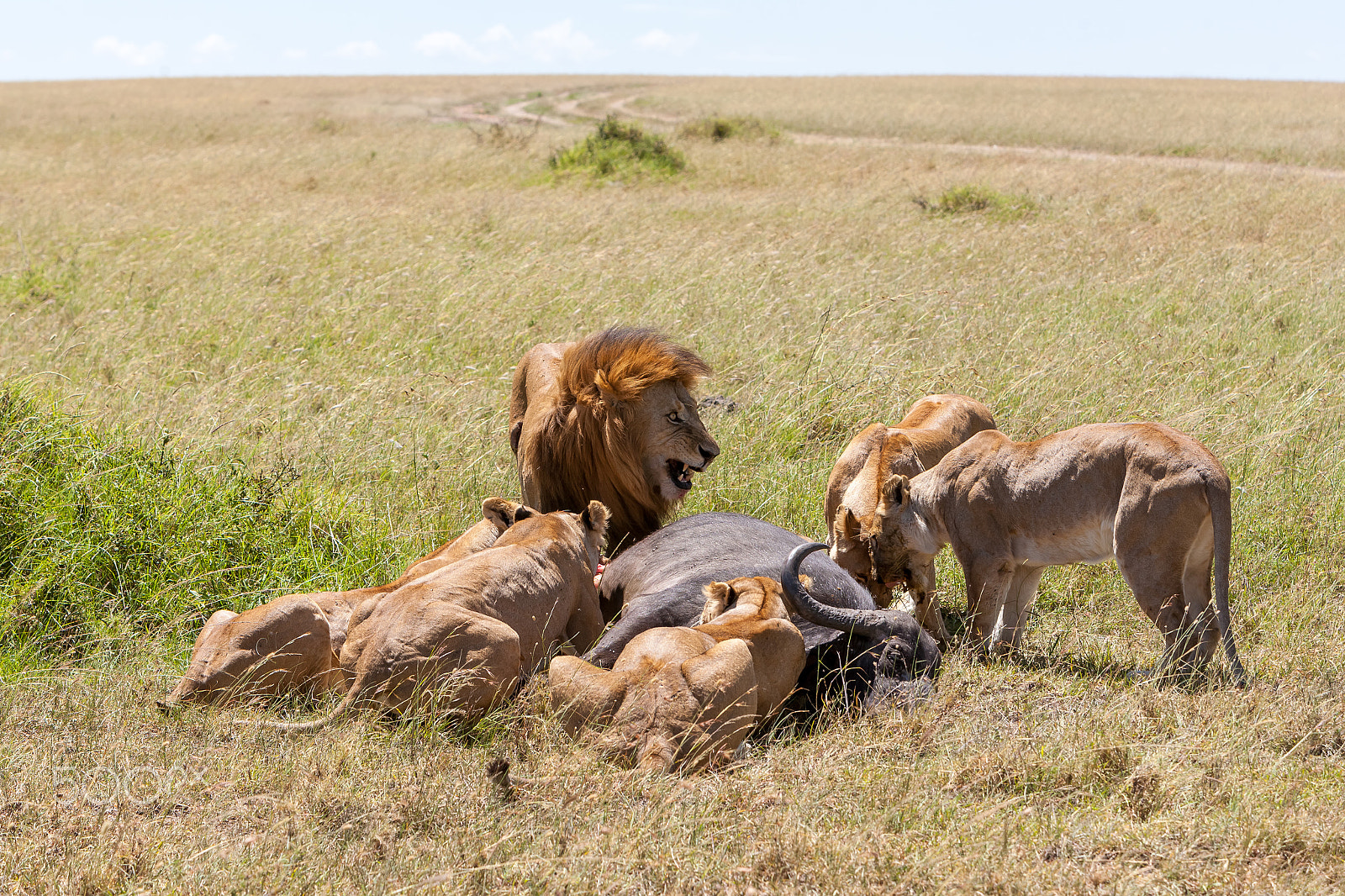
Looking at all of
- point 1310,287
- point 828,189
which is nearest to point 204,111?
point 828,189

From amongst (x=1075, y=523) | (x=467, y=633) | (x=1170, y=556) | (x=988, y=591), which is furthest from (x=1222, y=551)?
(x=467, y=633)

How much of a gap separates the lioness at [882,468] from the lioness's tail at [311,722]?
239cm

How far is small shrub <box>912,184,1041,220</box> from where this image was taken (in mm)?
16375

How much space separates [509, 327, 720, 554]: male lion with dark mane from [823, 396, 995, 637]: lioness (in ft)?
2.53

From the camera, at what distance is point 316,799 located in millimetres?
3623

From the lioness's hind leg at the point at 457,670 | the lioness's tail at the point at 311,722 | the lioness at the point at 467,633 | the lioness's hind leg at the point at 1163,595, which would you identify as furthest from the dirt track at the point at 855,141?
the lioness's tail at the point at 311,722

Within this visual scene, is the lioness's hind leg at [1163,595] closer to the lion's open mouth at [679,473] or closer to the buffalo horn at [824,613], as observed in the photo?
the buffalo horn at [824,613]

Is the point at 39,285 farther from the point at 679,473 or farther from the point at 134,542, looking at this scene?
the point at 679,473

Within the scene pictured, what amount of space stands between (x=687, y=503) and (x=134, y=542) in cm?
295

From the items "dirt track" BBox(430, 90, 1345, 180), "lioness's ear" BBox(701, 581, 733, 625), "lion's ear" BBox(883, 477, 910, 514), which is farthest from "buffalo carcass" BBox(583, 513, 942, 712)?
"dirt track" BBox(430, 90, 1345, 180)

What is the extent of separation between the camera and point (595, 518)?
5258mm

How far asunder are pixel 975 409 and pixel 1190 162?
22606 mm

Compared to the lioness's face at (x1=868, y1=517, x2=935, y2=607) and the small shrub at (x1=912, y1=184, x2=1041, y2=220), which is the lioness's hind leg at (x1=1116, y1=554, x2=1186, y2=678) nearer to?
the lioness's face at (x1=868, y1=517, x2=935, y2=607)

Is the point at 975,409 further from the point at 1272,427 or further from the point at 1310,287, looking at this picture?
the point at 1310,287
